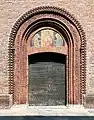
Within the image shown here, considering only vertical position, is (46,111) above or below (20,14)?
below

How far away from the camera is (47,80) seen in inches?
608

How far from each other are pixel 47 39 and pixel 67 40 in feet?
2.95

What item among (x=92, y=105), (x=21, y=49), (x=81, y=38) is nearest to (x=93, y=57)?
(x=81, y=38)

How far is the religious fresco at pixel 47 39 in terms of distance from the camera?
15.1 metres

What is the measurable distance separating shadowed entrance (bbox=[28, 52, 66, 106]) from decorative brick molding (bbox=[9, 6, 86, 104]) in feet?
1.58

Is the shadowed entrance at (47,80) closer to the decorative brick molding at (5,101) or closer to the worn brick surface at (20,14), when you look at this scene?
the decorative brick molding at (5,101)

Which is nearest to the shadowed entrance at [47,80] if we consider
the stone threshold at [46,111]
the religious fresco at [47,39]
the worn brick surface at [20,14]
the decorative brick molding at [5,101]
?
the stone threshold at [46,111]

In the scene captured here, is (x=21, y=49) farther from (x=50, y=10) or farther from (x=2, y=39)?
(x=50, y=10)

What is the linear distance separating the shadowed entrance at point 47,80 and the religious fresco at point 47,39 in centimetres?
53

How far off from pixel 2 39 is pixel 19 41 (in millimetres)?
746

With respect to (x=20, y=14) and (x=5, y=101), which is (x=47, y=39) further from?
(x=5, y=101)

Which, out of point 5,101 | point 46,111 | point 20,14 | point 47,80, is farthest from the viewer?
point 47,80

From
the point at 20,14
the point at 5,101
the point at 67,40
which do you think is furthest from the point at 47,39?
the point at 5,101

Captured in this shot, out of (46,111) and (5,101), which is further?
Answer: (5,101)
